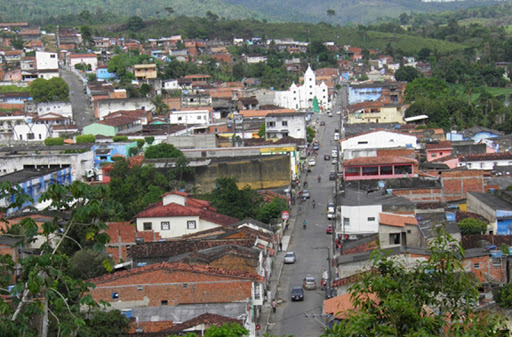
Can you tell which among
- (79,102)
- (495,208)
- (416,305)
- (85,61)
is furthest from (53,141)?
(416,305)

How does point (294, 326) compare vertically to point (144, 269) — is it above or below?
below

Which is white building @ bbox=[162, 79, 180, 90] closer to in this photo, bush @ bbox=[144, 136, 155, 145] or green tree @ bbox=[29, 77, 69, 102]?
green tree @ bbox=[29, 77, 69, 102]

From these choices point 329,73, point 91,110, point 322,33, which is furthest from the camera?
point 322,33

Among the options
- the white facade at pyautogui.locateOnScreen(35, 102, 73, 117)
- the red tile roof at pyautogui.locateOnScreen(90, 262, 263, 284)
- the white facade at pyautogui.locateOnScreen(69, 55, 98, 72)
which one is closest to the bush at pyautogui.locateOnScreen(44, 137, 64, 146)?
the white facade at pyautogui.locateOnScreen(35, 102, 73, 117)

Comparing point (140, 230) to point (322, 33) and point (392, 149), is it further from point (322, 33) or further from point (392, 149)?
point (322, 33)

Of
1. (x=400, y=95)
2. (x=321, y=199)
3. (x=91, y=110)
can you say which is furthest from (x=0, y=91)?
(x=321, y=199)

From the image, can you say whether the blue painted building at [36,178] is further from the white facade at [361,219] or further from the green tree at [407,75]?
the green tree at [407,75]
